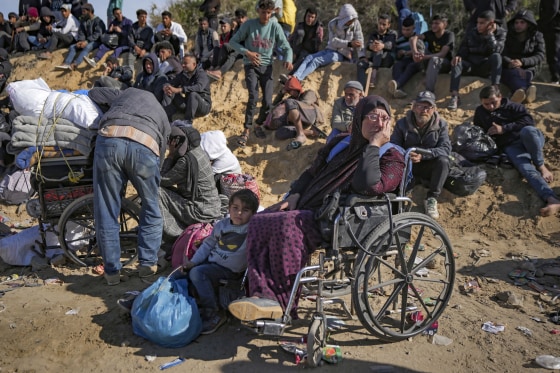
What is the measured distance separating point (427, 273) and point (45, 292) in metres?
3.49

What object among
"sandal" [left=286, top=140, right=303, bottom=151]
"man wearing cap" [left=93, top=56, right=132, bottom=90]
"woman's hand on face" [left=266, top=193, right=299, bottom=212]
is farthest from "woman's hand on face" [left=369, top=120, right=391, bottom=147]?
"man wearing cap" [left=93, top=56, right=132, bottom=90]

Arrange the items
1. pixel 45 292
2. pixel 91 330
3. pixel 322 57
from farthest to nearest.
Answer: pixel 322 57, pixel 45 292, pixel 91 330

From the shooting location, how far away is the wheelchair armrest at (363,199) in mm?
3143

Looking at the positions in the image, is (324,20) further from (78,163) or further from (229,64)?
(78,163)

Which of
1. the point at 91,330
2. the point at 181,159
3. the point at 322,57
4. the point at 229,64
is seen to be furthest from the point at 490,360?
the point at 229,64

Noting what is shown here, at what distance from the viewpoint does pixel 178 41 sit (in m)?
10.0

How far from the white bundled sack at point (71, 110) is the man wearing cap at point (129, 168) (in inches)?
10.2

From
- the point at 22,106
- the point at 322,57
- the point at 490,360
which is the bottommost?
the point at 490,360

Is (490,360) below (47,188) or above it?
below

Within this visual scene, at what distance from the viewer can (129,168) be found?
3979 mm

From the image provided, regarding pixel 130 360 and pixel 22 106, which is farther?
pixel 22 106

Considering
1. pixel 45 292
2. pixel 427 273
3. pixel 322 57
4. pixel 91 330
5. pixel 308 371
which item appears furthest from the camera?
pixel 322 57

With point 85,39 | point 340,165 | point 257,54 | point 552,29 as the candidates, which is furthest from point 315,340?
point 85,39

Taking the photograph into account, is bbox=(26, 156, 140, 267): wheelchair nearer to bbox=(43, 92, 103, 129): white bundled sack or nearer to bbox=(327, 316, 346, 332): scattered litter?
bbox=(43, 92, 103, 129): white bundled sack
